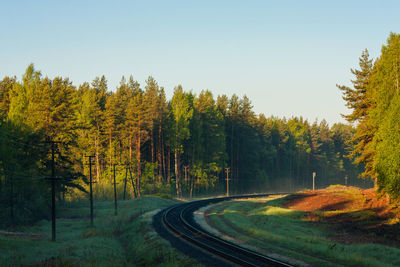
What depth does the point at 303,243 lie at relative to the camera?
21328 mm

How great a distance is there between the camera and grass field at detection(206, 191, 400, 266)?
690 inches

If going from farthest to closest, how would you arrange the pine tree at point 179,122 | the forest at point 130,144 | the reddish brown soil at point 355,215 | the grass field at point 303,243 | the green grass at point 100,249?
the pine tree at point 179,122
the forest at point 130,144
the reddish brown soil at point 355,215
the green grass at point 100,249
the grass field at point 303,243

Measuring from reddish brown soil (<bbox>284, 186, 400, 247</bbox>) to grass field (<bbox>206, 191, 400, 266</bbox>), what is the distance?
1.59 ft

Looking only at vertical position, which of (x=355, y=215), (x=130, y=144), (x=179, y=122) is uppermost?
(x=179, y=122)

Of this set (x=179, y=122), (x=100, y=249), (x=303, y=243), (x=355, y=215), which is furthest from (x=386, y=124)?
(x=179, y=122)

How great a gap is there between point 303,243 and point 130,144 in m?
52.2

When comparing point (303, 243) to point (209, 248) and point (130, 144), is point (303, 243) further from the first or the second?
point (130, 144)

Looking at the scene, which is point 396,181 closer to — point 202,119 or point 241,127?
point 202,119

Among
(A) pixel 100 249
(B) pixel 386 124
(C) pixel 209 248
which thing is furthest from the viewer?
(B) pixel 386 124

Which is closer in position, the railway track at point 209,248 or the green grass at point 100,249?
the railway track at point 209,248

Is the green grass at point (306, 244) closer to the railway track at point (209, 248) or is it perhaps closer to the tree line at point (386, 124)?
the railway track at point (209, 248)

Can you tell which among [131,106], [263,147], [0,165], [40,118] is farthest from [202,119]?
[0,165]

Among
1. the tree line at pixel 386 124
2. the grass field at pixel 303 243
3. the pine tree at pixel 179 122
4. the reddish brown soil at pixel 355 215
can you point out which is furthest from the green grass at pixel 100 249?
the pine tree at pixel 179 122

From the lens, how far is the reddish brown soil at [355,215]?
2541cm
